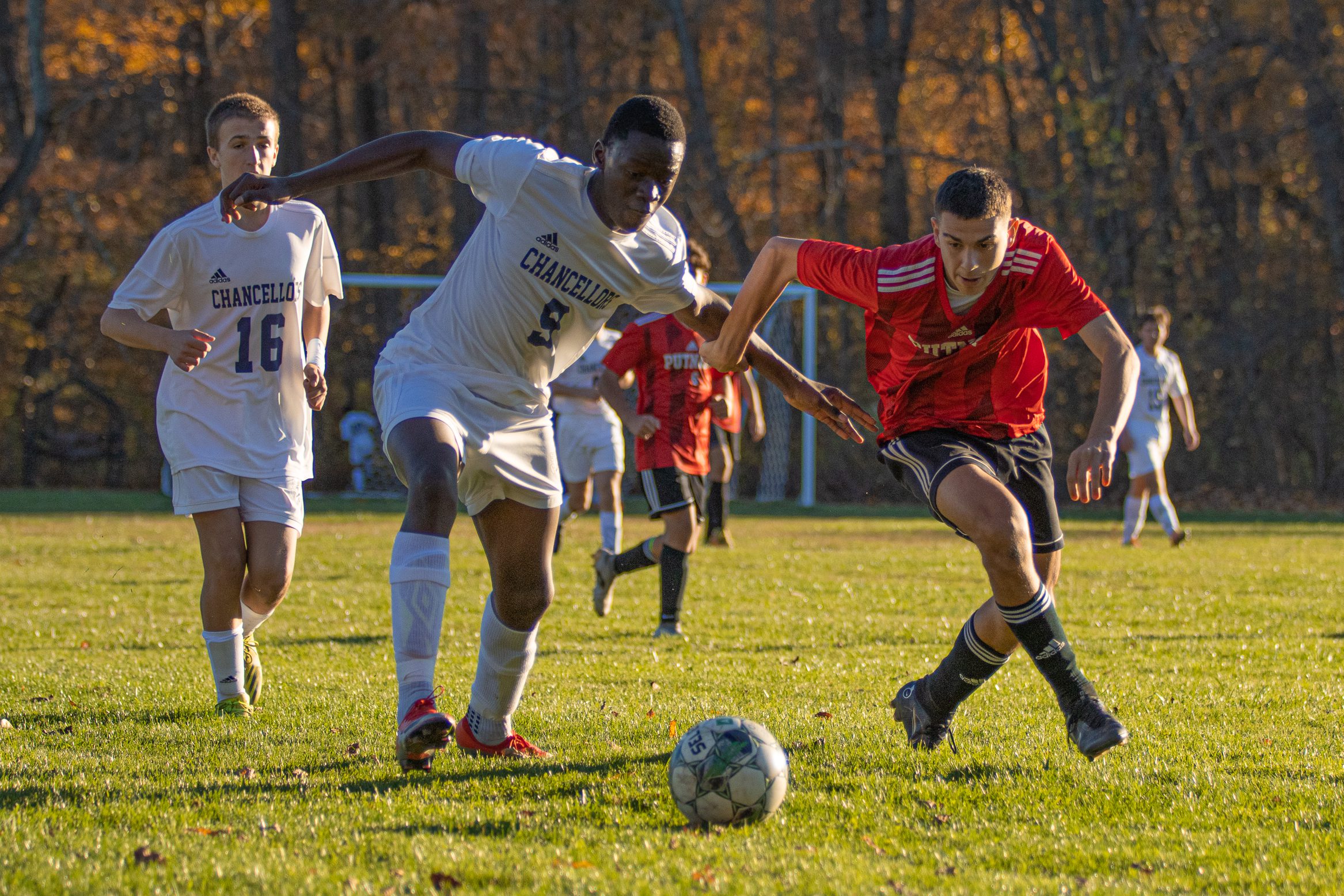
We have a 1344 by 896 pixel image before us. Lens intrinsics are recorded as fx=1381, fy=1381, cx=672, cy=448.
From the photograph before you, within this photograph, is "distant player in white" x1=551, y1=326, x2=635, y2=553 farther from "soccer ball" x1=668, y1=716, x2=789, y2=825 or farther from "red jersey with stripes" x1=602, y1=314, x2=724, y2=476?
"soccer ball" x1=668, y1=716, x2=789, y2=825

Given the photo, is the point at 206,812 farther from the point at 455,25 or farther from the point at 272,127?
the point at 455,25

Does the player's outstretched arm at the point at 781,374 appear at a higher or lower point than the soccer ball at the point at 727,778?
higher

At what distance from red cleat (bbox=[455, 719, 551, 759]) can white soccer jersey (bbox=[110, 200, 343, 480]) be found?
130 centimetres

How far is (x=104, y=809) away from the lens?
3.83m

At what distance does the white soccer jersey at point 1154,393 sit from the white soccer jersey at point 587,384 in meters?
5.64

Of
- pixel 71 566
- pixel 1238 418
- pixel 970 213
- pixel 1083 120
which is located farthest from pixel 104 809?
pixel 1238 418

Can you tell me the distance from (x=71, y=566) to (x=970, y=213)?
9.53m

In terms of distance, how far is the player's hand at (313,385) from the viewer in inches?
213

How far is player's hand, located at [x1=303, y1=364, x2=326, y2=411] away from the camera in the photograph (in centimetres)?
541

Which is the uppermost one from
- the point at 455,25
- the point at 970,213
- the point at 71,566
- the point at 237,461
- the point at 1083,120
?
the point at 455,25

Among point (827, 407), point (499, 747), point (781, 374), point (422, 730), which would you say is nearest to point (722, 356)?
point (781, 374)

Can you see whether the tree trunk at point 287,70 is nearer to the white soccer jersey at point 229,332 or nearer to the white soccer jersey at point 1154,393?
the white soccer jersey at point 1154,393

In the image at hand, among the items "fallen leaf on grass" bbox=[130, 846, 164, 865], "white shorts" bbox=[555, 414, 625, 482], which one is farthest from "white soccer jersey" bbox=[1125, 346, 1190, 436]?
"fallen leaf on grass" bbox=[130, 846, 164, 865]

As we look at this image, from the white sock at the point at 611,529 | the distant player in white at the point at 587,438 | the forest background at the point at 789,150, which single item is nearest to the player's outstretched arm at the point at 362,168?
the white sock at the point at 611,529
